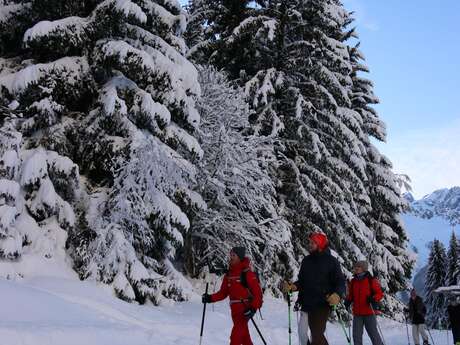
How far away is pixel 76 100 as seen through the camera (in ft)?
46.6

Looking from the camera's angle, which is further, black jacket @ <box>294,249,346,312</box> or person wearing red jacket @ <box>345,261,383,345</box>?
person wearing red jacket @ <box>345,261,383,345</box>

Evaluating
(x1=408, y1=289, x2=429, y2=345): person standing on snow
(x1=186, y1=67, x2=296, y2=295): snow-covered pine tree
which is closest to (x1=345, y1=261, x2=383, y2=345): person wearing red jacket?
(x1=408, y1=289, x2=429, y2=345): person standing on snow

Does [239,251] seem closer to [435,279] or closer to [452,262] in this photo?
[452,262]

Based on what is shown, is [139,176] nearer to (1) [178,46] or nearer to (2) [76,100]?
(2) [76,100]

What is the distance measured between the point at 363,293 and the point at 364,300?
4.9 inches

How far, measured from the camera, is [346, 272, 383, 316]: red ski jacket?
9.44m

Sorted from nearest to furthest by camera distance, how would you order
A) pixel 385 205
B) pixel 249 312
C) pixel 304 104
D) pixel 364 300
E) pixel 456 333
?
pixel 249 312
pixel 364 300
pixel 456 333
pixel 304 104
pixel 385 205

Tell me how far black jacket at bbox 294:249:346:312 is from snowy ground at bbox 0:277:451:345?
3196 millimetres

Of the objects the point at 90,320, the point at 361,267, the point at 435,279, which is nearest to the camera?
the point at 90,320

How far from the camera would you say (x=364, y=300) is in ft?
31.1

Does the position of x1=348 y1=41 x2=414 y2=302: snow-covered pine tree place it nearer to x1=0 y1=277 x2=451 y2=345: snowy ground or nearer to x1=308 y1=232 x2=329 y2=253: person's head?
x1=0 y1=277 x2=451 y2=345: snowy ground

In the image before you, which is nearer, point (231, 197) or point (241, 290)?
point (241, 290)

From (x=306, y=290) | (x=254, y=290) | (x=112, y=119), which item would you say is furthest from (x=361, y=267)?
(x=112, y=119)

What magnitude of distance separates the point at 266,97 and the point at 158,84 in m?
7.79
